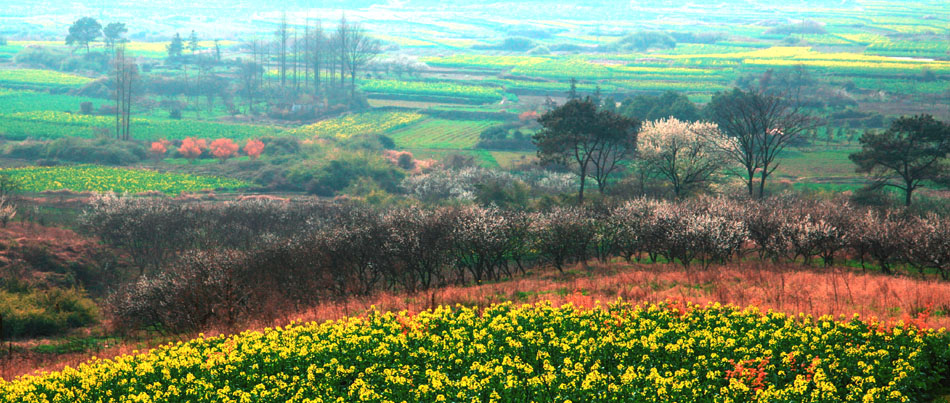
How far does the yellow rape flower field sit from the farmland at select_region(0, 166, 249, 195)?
7714 centimetres

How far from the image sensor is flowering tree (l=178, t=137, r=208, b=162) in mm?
121125

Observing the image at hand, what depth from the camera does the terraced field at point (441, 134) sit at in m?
131

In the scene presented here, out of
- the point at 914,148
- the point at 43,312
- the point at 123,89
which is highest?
the point at 123,89

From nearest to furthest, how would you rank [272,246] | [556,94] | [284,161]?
1. [272,246]
2. [284,161]
3. [556,94]

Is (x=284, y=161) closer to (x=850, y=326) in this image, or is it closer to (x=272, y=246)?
(x=272, y=246)

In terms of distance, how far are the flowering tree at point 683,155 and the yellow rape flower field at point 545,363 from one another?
52778mm

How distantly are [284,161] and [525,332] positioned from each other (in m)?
93.5

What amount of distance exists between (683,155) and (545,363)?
61.8 metres

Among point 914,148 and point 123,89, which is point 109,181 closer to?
point 123,89

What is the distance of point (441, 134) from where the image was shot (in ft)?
458

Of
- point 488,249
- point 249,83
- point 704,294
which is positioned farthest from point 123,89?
point 704,294

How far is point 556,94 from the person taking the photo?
184875 millimetres

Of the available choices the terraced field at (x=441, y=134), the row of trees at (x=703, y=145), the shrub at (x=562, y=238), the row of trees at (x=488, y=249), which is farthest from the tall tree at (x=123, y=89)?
the shrub at (x=562, y=238)

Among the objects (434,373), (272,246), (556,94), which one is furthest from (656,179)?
(556,94)
